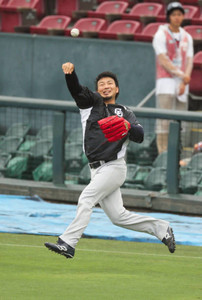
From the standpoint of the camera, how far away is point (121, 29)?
14.8m

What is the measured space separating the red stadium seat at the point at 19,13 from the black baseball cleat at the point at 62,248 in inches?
399

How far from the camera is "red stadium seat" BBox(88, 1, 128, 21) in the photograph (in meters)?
15.4

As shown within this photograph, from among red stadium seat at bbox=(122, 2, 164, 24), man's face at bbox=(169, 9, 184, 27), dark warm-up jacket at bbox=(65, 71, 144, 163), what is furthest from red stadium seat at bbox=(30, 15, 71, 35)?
dark warm-up jacket at bbox=(65, 71, 144, 163)

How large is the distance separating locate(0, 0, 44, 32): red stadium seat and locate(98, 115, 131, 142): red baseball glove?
32.1ft

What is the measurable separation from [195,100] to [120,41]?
1856 mm

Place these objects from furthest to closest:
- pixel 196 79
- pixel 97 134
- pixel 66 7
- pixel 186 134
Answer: pixel 66 7 → pixel 196 79 → pixel 186 134 → pixel 97 134

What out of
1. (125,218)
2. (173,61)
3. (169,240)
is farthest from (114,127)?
(173,61)

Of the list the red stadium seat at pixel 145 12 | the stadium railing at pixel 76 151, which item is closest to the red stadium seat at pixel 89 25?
the red stadium seat at pixel 145 12

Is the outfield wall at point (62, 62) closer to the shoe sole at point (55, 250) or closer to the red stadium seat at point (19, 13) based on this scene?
the red stadium seat at point (19, 13)

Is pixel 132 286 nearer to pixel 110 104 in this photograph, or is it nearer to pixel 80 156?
pixel 110 104

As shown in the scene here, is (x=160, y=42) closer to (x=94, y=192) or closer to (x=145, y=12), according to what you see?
(x=145, y=12)

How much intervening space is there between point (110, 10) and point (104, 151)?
29.4 feet

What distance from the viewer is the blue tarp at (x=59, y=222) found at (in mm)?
8500

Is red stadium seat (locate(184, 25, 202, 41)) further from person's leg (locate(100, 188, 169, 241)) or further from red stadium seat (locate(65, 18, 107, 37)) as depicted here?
person's leg (locate(100, 188, 169, 241))
